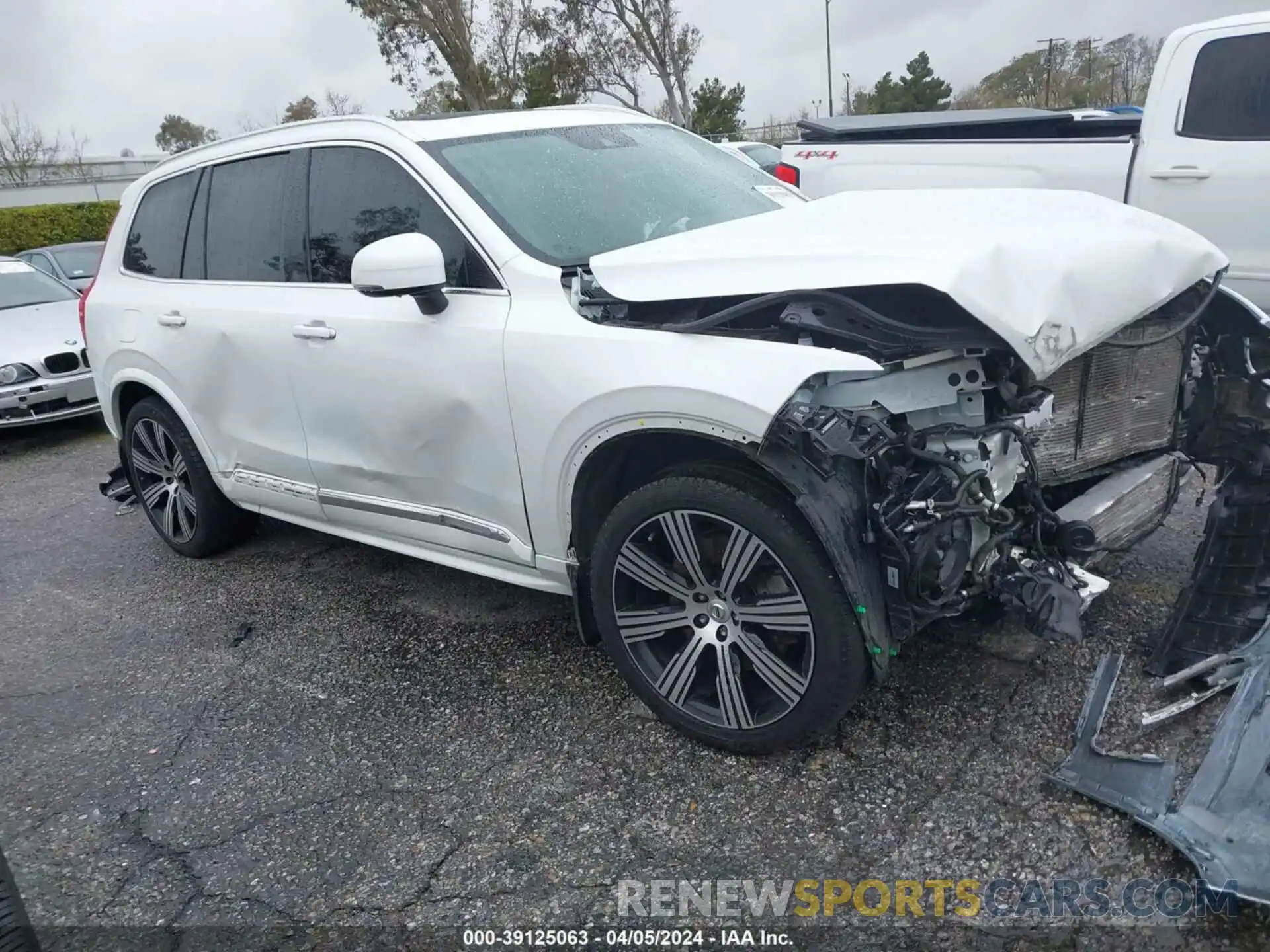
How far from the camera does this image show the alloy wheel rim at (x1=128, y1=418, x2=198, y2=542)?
190 inches

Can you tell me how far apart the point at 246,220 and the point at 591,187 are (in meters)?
1.60

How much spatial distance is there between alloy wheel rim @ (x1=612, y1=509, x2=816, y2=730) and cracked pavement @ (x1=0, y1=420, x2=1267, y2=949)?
8.4 inches

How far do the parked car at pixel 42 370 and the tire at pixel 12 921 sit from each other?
654cm

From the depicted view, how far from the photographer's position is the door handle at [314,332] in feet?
11.7

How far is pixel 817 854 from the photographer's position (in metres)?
2.54

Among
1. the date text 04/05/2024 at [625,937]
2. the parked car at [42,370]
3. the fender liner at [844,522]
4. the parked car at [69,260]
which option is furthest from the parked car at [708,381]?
the parked car at [69,260]

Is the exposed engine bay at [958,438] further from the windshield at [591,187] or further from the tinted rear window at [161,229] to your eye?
the tinted rear window at [161,229]

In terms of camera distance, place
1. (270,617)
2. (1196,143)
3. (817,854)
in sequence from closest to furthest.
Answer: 1. (817,854)
2. (270,617)
3. (1196,143)

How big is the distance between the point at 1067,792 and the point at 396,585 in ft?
9.62

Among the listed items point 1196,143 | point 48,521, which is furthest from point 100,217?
point 1196,143

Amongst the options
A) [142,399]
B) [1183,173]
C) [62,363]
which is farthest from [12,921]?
[62,363]

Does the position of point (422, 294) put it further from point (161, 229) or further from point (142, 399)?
point (142, 399)

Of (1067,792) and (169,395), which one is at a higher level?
(169,395)

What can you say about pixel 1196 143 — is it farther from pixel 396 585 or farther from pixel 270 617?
pixel 270 617
